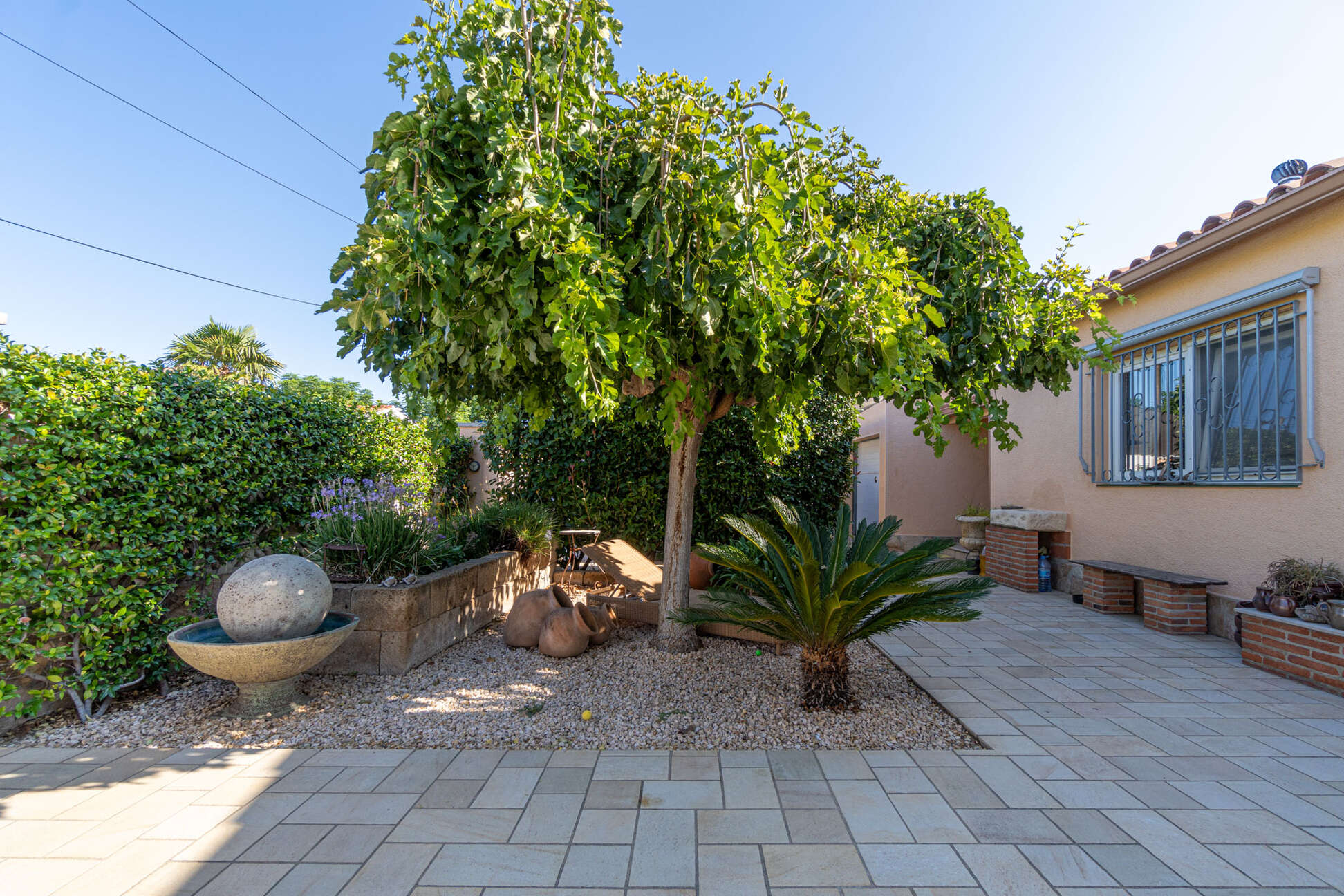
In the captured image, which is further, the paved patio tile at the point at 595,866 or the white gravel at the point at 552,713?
the white gravel at the point at 552,713

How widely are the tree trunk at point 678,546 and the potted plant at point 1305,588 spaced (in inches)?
163

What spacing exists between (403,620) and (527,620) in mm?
912

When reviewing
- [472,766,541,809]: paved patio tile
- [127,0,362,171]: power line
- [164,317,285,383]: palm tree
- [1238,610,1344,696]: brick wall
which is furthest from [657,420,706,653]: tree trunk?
[164,317,285,383]: palm tree

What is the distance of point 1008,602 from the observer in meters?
6.49

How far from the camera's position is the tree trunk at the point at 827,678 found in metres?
3.34

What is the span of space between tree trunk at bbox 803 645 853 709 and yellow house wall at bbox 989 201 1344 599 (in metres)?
3.82

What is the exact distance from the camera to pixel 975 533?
8.61 m

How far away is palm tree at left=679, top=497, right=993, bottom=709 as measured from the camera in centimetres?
313

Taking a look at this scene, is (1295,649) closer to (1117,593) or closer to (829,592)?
(1117,593)

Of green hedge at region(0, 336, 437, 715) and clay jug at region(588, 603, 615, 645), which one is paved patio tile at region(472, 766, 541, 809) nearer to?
clay jug at region(588, 603, 615, 645)

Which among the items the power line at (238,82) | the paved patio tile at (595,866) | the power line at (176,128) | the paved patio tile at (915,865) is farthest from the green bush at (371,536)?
the power line at (238,82)

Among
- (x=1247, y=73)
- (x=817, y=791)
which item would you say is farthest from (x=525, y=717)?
(x=1247, y=73)

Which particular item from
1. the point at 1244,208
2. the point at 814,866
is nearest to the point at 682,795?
the point at 814,866

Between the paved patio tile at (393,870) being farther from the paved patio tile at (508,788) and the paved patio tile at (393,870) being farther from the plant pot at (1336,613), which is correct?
the plant pot at (1336,613)
